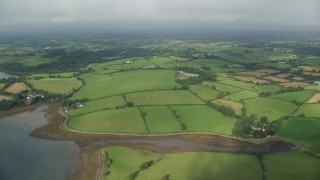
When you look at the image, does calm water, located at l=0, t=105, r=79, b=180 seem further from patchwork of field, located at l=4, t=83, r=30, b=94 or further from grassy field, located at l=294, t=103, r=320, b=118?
grassy field, located at l=294, t=103, r=320, b=118

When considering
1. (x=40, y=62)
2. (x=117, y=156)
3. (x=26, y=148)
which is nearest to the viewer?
(x=117, y=156)

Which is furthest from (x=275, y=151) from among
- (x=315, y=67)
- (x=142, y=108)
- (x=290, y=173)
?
(x=315, y=67)

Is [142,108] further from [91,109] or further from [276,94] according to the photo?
[276,94]

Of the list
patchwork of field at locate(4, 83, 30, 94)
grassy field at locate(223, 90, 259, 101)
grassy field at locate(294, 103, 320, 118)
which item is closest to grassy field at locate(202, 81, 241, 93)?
grassy field at locate(223, 90, 259, 101)

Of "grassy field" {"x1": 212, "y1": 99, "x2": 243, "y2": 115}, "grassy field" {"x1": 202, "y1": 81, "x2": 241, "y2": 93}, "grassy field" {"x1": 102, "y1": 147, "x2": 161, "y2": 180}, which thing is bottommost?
"grassy field" {"x1": 102, "y1": 147, "x2": 161, "y2": 180}

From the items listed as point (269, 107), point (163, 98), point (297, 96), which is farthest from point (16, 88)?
point (297, 96)

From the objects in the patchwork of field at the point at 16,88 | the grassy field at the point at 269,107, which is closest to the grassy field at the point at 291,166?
the grassy field at the point at 269,107
